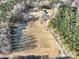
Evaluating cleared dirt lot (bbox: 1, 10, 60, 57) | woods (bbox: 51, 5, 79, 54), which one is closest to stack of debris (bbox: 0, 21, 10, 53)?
cleared dirt lot (bbox: 1, 10, 60, 57)

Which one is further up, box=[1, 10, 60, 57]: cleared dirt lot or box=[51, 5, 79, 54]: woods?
box=[51, 5, 79, 54]: woods

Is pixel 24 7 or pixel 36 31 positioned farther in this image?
pixel 24 7

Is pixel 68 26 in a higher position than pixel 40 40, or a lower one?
higher

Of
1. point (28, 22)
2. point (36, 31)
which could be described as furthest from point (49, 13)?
point (36, 31)

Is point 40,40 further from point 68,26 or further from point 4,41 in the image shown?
point 4,41

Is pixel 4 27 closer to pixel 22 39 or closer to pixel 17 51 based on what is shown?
pixel 22 39

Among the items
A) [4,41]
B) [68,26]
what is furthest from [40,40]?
[4,41]

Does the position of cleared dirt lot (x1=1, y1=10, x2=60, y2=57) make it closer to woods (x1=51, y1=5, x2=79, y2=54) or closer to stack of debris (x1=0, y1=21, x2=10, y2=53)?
stack of debris (x1=0, y1=21, x2=10, y2=53)

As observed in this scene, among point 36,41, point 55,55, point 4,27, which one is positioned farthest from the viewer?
point 4,27

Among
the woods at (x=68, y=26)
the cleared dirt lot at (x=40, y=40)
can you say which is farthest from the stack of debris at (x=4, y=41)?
the woods at (x=68, y=26)

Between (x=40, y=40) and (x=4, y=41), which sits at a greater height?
(x=4, y=41)

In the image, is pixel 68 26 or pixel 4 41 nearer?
pixel 4 41
